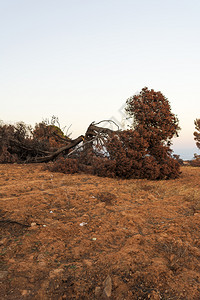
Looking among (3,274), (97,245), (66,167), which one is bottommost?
(3,274)

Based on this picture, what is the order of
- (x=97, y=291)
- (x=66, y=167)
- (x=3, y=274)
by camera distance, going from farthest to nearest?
(x=66, y=167), (x=3, y=274), (x=97, y=291)

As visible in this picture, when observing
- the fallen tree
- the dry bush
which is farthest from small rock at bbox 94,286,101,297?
the dry bush

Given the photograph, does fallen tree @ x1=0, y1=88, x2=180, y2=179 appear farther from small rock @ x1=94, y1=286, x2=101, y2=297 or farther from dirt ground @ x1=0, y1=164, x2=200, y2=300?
small rock @ x1=94, y1=286, x2=101, y2=297

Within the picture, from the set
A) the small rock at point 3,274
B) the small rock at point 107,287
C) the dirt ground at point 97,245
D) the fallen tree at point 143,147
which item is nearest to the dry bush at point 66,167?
the fallen tree at point 143,147

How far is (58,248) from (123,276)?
0.90 meters

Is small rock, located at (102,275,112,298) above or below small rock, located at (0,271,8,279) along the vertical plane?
above

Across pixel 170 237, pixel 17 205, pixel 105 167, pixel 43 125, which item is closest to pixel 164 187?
pixel 105 167

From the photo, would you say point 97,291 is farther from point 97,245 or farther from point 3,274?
point 3,274

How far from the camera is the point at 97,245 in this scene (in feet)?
9.06

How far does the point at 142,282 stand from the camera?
2.05 metres

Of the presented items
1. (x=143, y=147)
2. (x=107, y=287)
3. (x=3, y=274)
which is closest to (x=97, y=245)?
(x=107, y=287)

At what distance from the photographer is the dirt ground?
1996 mm

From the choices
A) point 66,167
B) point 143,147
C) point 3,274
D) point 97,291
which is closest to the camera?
point 97,291

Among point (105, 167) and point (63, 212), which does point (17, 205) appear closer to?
point (63, 212)
